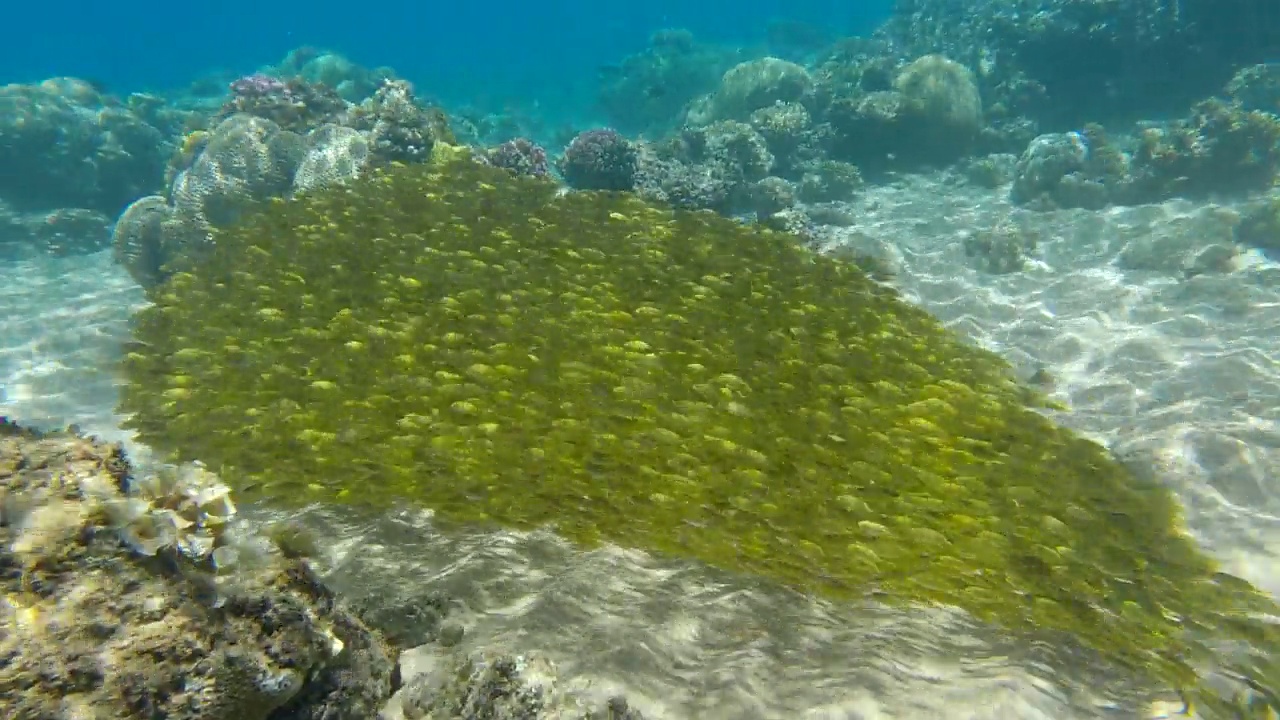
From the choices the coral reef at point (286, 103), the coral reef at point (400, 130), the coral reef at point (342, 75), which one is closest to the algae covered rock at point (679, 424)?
the coral reef at point (400, 130)

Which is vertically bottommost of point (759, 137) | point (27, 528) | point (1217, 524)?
point (27, 528)

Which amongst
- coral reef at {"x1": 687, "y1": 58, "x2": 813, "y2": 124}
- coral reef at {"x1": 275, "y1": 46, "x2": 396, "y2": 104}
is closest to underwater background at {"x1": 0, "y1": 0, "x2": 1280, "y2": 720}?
coral reef at {"x1": 687, "y1": 58, "x2": 813, "y2": 124}

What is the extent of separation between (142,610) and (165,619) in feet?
0.30

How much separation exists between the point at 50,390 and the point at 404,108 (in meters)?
7.70

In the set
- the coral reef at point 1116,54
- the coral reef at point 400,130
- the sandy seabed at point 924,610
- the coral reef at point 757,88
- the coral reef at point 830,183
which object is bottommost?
the sandy seabed at point 924,610

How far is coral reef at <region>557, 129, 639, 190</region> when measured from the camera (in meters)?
14.4

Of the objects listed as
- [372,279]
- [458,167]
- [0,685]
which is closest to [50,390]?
[372,279]

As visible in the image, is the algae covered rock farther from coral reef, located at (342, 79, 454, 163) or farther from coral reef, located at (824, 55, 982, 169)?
coral reef, located at (824, 55, 982, 169)

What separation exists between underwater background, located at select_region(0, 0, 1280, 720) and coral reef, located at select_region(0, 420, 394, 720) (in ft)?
0.09

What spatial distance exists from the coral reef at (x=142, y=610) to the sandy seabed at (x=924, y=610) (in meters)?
1.28

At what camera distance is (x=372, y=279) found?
333 inches

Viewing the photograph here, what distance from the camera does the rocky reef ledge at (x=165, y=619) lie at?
2.50 meters

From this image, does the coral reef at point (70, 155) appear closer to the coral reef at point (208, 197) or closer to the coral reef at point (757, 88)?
the coral reef at point (208, 197)

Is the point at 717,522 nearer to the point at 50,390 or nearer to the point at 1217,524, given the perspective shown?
the point at 1217,524
